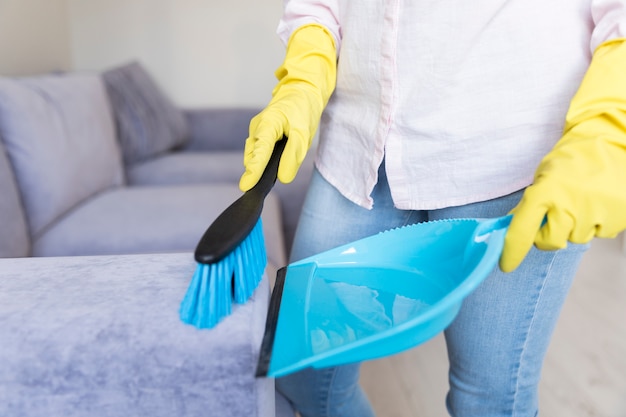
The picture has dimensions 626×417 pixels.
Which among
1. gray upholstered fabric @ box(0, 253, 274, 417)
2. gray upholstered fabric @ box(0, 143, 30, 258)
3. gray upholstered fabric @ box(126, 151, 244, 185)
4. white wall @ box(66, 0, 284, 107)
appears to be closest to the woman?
gray upholstered fabric @ box(0, 253, 274, 417)

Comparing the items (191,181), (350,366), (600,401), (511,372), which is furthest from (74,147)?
(600,401)

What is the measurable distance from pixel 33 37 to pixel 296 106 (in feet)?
5.27

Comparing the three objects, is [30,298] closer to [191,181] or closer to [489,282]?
[489,282]

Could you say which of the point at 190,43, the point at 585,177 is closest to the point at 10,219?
the point at 585,177

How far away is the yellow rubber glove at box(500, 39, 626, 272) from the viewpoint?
638 millimetres

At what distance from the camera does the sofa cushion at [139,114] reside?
85.0 inches

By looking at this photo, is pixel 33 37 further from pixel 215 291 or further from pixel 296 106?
pixel 215 291

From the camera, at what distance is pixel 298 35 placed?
3.20 feet

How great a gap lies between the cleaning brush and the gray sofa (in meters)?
0.66

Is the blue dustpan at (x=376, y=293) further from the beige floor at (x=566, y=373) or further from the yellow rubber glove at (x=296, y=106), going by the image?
the beige floor at (x=566, y=373)

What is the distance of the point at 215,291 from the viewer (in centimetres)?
58

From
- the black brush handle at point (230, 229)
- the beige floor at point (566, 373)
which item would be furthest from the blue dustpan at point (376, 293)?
the beige floor at point (566, 373)

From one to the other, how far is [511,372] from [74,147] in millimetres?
1195

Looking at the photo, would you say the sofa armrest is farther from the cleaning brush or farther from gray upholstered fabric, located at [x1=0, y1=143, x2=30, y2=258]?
the cleaning brush
